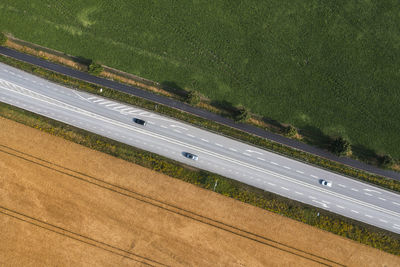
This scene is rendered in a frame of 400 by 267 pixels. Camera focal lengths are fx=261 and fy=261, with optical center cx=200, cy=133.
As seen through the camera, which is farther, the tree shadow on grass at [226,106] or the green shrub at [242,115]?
the tree shadow on grass at [226,106]

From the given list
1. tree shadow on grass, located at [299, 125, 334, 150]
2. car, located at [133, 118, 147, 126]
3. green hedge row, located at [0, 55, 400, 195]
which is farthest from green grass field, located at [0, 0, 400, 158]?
car, located at [133, 118, 147, 126]

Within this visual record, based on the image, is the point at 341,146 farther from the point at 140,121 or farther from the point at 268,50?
the point at 140,121

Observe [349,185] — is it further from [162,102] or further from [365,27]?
[162,102]

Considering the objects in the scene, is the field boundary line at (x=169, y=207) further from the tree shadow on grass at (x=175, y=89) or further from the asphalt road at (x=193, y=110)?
the tree shadow on grass at (x=175, y=89)

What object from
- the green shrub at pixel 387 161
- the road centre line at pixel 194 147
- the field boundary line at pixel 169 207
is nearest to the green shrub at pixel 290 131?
the road centre line at pixel 194 147

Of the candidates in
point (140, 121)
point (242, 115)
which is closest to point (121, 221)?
point (140, 121)

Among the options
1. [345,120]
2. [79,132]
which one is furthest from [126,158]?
[345,120]

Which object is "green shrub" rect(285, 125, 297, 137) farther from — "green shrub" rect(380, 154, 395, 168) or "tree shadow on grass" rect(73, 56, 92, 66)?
"tree shadow on grass" rect(73, 56, 92, 66)
